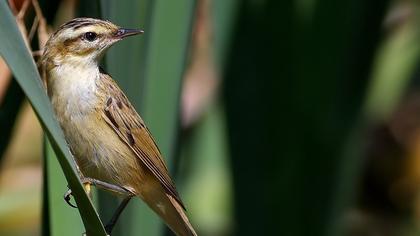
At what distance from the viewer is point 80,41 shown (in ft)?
7.92

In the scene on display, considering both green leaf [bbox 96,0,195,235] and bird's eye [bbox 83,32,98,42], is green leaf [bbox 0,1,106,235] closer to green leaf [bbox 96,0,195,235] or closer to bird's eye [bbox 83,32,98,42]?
green leaf [bbox 96,0,195,235]

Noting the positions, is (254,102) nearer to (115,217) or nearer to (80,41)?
(80,41)

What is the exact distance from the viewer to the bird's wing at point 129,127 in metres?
2.34

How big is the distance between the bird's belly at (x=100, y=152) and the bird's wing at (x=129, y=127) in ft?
0.07

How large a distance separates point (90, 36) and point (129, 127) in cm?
24

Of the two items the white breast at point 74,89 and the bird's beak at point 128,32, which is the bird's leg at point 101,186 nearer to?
the white breast at point 74,89

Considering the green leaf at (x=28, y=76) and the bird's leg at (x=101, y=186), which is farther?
the bird's leg at (x=101, y=186)

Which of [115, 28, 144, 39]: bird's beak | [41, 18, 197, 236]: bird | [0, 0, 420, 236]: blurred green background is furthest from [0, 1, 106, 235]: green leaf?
[41, 18, 197, 236]: bird

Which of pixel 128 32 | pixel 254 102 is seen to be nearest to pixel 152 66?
pixel 128 32

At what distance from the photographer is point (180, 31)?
220 cm

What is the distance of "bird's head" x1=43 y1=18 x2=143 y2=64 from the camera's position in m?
2.32

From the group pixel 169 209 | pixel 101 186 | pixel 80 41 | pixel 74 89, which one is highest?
pixel 80 41

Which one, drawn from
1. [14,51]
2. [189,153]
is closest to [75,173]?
[14,51]

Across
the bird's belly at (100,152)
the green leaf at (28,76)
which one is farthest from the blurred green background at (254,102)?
the green leaf at (28,76)
